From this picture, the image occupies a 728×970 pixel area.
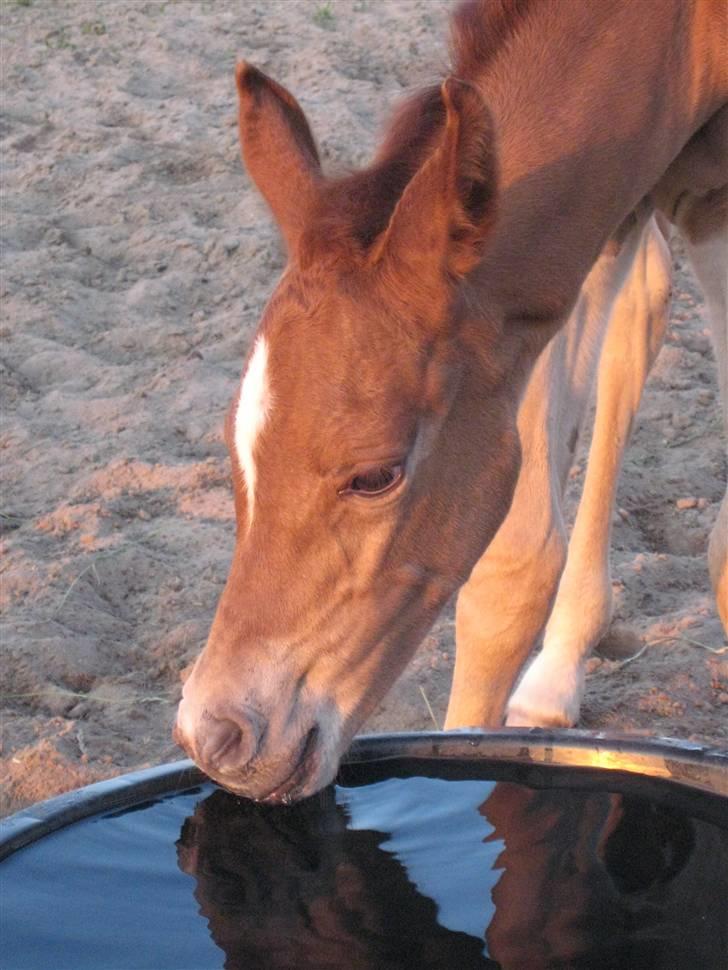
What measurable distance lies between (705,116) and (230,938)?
1741 mm

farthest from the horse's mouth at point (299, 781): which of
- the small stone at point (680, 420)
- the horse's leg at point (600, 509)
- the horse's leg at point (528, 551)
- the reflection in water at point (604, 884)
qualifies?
the small stone at point (680, 420)

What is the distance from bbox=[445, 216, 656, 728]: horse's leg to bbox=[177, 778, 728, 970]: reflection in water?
2.75 feet

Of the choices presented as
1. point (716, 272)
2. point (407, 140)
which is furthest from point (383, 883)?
point (716, 272)

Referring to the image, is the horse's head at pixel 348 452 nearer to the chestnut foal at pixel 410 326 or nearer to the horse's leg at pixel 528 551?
the chestnut foal at pixel 410 326

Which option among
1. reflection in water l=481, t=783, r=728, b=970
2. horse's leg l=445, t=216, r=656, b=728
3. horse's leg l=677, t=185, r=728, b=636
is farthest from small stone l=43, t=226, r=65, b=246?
reflection in water l=481, t=783, r=728, b=970

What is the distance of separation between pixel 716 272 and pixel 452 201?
1.13m

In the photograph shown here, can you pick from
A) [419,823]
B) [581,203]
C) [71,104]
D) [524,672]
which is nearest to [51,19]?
[71,104]

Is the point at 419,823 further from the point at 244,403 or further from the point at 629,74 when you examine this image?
the point at 629,74

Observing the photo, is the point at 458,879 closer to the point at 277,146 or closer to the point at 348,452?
the point at 348,452

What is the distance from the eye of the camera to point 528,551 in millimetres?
3207

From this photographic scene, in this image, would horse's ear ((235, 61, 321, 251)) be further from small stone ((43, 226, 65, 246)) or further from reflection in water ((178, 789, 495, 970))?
small stone ((43, 226, 65, 246))

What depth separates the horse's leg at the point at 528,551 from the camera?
3154mm

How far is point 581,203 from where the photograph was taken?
2559 millimetres

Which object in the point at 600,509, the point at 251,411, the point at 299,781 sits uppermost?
the point at 251,411
